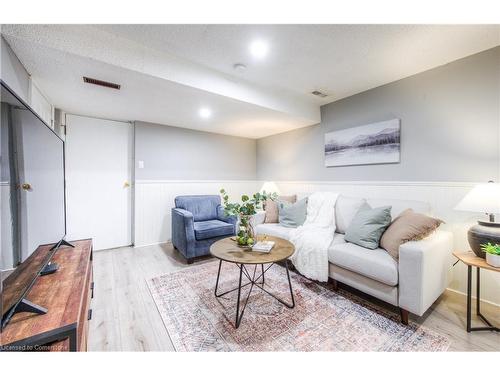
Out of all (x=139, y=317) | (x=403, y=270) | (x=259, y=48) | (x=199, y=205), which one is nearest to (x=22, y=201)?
(x=139, y=317)

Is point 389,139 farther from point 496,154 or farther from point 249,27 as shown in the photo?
point 249,27

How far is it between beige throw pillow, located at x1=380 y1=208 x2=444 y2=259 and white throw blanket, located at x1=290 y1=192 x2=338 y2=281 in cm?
54

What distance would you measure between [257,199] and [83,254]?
1454 millimetres

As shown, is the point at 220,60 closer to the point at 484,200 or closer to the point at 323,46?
the point at 323,46

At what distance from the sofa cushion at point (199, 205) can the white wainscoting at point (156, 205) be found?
42 cm

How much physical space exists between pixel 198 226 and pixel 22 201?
2.06 metres

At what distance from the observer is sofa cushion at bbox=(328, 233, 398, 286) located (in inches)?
63.7

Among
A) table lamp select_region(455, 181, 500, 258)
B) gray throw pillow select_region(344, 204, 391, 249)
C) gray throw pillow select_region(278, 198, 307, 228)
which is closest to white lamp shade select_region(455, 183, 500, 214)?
table lamp select_region(455, 181, 500, 258)

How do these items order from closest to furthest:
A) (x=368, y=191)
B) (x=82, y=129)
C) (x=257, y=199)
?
(x=257, y=199) < (x=368, y=191) < (x=82, y=129)

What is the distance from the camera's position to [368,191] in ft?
8.93

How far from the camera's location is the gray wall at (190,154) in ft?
11.3

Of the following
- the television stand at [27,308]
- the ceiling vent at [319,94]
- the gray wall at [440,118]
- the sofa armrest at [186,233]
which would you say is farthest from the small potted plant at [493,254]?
the sofa armrest at [186,233]

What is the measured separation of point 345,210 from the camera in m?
2.54
